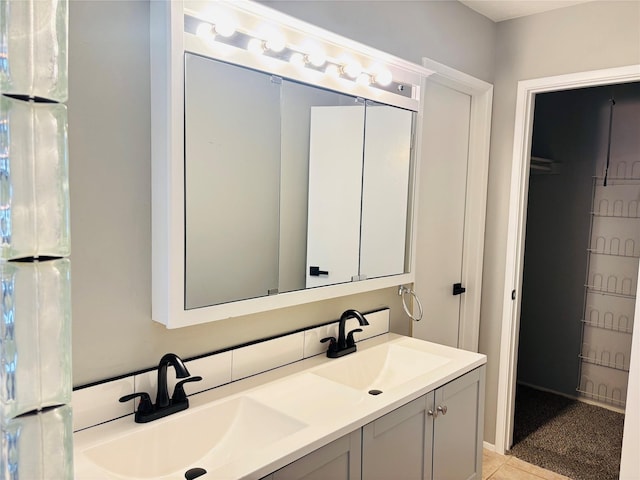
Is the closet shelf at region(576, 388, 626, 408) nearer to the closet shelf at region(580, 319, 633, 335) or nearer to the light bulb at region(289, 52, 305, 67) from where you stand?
the closet shelf at region(580, 319, 633, 335)

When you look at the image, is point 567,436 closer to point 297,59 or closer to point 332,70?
point 332,70

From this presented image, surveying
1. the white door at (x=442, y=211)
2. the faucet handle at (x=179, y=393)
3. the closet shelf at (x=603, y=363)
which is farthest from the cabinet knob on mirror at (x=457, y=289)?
the faucet handle at (x=179, y=393)

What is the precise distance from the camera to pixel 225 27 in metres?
1.57

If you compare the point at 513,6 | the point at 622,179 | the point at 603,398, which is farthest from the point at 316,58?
the point at 603,398

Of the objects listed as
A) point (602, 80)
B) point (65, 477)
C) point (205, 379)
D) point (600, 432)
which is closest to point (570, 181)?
point (602, 80)

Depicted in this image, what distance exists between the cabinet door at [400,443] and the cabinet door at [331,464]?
0.15 feet

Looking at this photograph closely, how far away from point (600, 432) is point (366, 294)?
2.13 metres

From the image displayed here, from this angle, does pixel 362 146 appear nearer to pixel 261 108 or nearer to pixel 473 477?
pixel 261 108

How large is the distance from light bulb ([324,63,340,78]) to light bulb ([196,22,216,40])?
522mm

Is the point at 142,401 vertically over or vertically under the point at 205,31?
under

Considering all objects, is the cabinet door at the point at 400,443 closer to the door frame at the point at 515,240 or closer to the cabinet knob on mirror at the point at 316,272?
the cabinet knob on mirror at the point at 316,272

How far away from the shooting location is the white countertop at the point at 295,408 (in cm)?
128

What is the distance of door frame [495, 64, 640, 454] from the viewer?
286 centimetres

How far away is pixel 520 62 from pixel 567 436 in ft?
7.65
